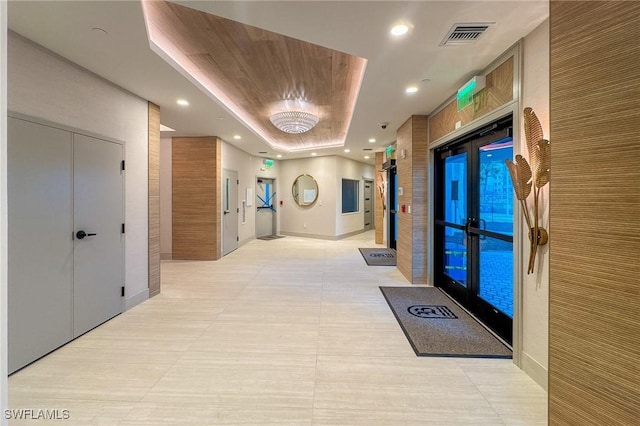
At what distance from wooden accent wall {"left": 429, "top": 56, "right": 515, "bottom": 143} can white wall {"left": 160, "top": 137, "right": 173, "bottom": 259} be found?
5678 millimetres

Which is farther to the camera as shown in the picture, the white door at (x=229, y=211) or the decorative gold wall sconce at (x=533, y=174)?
the white door at (x=229, y=211)

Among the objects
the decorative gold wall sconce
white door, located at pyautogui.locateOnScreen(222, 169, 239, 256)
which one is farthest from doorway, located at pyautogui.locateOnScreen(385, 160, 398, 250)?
the decorative gold wall sconce

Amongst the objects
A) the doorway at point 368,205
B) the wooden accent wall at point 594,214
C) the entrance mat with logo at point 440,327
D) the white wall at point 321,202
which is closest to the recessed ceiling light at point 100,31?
the wooden accent wall at point 594,214

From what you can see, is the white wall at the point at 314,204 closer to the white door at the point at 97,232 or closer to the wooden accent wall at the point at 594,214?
the white door at the point at 97,232

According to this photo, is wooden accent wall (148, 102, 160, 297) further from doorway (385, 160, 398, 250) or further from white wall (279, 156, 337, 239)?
white wall (279, 156, 337, 239)

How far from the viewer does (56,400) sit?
1.93 m

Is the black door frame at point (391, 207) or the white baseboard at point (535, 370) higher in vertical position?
the black door frame at point (391, 207)

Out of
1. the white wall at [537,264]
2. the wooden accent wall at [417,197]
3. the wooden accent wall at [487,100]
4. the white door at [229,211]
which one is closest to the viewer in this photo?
the white wall at [537,264]

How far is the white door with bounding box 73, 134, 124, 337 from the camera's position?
2.86 m

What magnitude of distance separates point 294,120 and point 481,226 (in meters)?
Answer: 3.22

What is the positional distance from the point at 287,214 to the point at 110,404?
8507 mm

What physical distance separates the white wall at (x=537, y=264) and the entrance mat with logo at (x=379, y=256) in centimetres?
370

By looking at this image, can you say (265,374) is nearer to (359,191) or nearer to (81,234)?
(81,234)

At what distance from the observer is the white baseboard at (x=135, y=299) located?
3.53 meters
